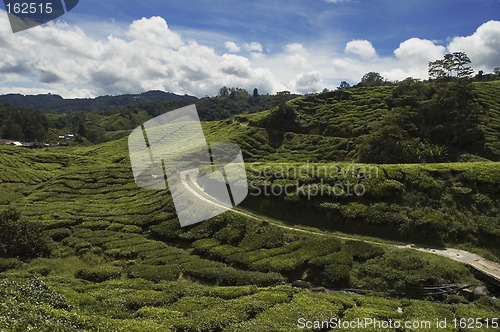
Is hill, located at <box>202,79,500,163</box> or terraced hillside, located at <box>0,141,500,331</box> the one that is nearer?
Result: terraced hillside, located at <box>0,141,500,331</box>

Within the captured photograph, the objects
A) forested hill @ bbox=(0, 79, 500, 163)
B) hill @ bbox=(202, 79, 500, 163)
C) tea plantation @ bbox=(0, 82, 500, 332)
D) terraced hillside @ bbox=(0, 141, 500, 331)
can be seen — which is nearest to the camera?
terraced hillside @ bbox=(0, 141, 500, 331)

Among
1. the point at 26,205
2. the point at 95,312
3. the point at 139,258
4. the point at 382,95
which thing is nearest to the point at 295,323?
the point at 95,312

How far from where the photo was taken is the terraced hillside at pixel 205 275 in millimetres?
16281

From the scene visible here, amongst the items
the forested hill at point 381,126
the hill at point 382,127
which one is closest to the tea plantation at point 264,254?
the hill at point 382,127

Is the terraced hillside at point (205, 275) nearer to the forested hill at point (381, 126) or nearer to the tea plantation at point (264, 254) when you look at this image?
the tea plantation at point (264, 254)

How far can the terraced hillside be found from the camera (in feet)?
53.4

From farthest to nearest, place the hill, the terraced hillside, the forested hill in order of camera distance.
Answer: the forested hill
the hill
the terraced hillside

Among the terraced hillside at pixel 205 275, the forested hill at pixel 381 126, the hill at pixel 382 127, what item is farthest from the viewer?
the forested hill at pixel 381 126

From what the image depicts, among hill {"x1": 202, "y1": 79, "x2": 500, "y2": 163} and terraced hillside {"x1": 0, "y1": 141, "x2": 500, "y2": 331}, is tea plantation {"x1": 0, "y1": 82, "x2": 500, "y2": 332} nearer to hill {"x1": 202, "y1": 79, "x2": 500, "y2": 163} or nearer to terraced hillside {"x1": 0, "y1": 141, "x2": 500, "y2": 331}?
terraced hillside {"x1": 0, "y1": 141, "x2": 500, "y2": 331}

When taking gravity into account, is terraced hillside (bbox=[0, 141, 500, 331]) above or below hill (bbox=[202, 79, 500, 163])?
below

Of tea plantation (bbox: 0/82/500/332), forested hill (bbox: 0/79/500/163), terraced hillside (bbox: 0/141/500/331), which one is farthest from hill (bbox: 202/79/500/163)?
terraced hillside (bbox: 0/141/500/331)

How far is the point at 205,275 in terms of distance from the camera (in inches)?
992

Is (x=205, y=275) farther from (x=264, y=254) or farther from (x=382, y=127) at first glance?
(x=382, y=127)

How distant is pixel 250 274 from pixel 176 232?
10905 millimetres
